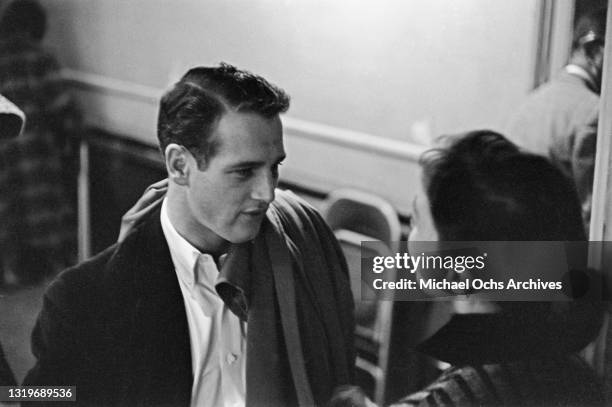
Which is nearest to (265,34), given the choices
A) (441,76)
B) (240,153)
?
(240,153)

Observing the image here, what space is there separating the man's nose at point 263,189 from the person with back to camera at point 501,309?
375 mm

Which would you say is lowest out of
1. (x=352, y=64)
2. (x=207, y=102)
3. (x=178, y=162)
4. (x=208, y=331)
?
(x=208, y=331)

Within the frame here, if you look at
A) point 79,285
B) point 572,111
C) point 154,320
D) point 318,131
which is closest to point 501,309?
point 572,111

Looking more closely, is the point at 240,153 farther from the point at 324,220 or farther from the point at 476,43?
the point at 476,43

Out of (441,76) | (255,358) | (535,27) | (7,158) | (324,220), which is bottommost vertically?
(255,358)

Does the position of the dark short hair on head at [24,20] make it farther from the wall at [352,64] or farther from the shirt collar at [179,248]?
the shirt collar at [179,248]

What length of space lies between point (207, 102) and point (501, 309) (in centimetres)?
93

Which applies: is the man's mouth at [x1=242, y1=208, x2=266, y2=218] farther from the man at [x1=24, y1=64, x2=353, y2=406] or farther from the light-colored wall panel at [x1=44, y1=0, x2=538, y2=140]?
the light-colored wall panel at [x1=44, y1=0, x2=538, y2=140]

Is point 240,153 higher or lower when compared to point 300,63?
lower

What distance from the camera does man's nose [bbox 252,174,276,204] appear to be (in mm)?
1992

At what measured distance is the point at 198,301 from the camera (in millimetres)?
2031

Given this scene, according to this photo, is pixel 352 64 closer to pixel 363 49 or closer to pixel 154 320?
pixel 363 49

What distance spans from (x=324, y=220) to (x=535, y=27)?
713 millimetres

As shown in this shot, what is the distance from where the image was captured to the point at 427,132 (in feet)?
6.77
